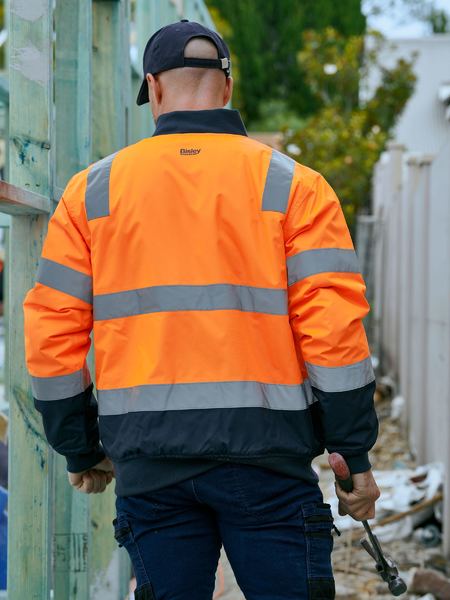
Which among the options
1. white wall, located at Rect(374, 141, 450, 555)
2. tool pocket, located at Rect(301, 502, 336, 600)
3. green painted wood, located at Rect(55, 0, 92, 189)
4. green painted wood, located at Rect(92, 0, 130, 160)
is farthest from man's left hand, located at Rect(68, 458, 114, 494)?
white wall, located at Rect(374, 141, 450, 555)

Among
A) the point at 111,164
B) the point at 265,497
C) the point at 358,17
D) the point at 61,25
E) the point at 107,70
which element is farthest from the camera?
the point at 358,17

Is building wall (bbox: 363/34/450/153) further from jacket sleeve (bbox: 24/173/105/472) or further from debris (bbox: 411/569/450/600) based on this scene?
jacket sleeve (bbox: 24/173/105/472)

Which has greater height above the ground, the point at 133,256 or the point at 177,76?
the point at 177,76

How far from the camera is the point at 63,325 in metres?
2.45

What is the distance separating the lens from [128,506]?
96.6 inches

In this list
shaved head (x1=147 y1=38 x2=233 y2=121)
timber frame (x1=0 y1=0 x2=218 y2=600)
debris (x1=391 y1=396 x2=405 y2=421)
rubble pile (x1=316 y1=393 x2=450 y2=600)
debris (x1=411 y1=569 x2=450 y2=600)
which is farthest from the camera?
debris (x1=391 y1=396 x2=405 y2=421)

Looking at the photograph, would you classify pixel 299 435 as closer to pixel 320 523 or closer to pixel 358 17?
pixel 320 523

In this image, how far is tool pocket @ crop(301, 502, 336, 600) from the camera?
2.37 metres

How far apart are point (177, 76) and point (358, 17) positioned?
132 feet

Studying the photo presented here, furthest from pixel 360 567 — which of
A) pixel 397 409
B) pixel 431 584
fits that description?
pixel 397 409

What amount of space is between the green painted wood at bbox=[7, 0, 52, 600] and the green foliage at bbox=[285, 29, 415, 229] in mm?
14909

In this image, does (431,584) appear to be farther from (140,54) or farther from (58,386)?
(140,54)

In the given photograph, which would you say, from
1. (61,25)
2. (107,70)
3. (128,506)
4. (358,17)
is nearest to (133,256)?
(128,506)

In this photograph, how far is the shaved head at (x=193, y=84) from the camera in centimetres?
257
